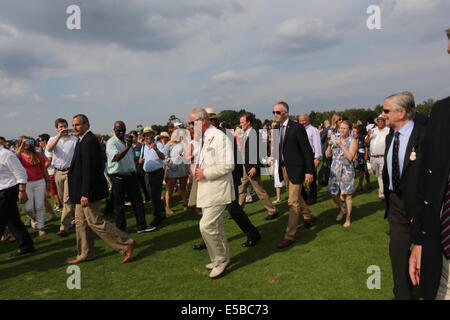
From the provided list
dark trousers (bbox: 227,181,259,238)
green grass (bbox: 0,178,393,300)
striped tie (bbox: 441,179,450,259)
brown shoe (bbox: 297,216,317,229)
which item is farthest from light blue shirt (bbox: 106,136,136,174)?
striped tie (bbox: 441,179,450,259)

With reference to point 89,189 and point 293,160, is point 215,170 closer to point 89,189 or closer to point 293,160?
point 293,160

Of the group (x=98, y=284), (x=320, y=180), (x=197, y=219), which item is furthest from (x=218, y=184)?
(x=320, y=180)

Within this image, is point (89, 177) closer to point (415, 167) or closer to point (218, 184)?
point (218, 184)

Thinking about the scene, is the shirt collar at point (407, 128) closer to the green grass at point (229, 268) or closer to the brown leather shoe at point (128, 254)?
the green grass at point (229, 268)

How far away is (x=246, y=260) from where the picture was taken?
480 cm

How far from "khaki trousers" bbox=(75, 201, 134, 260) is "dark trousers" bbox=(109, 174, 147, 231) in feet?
3.87

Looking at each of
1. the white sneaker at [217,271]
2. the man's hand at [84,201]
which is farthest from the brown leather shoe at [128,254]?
the white sneaker at [217,271]

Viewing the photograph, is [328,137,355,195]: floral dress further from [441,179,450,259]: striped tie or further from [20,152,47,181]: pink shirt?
[20,152,47,181]: pink shirt

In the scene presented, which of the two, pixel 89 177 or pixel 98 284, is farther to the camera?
Result: pixel 89 177

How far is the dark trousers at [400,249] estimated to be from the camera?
2963 mm

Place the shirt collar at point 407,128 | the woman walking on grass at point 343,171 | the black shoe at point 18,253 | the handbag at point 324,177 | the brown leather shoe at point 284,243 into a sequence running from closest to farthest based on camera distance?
the shirt collar at point 407,128 → the brown leather shoe at point 284,243 → the black shoe at point 18,253 → the woman walking on grass at point 343,171 → the handbag at point 324,177

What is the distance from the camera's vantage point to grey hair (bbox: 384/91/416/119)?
291 centimetres

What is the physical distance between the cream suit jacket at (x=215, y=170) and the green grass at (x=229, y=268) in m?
1.12
